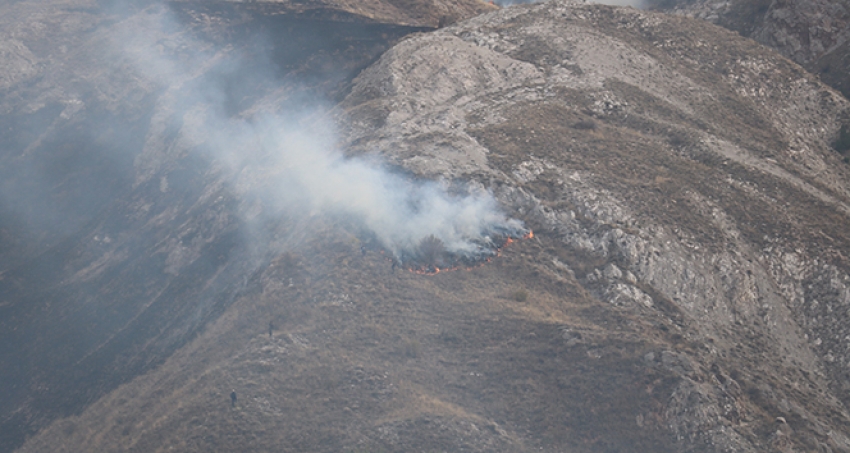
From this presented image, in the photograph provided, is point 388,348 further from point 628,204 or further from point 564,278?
point 628,204

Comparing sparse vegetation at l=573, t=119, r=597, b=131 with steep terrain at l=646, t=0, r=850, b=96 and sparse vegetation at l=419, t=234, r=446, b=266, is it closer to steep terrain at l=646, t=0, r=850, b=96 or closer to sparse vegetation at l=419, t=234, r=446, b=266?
sparse vegetation at l=419, t=234, r=446, b=266

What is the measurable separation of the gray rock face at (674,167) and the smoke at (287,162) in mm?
1771

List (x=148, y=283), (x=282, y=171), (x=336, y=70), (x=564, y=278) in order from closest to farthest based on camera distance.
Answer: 1. (x=564, y=278)
2. (x=148, y=283)
3. (x=282, y=171)
4. (x=336, y=70)

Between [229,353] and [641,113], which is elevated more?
[641,113]

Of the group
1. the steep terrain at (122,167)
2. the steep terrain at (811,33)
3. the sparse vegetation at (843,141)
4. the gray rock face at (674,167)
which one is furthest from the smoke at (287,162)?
the steep terrain at (811,33)

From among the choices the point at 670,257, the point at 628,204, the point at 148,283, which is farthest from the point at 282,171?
the point at 670,257

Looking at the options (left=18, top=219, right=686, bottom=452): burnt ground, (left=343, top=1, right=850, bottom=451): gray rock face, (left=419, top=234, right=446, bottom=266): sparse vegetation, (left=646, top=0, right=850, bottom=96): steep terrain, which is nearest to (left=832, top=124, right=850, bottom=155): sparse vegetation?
(left=343, top=1, right=850, bottom=451): gray rock face

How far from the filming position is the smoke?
103ft

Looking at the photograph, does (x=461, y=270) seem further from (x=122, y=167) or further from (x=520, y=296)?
(x=122, y=167)

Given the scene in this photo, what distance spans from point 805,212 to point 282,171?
92.1 ft

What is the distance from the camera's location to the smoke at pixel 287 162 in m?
31.3

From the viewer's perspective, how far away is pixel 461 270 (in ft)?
97.8

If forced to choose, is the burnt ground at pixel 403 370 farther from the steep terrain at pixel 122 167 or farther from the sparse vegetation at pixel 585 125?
the sparse vegetation at pixel 585 125

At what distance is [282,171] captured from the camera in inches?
1470
